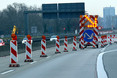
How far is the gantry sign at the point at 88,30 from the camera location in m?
30.8

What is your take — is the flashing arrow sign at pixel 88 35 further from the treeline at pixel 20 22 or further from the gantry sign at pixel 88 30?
the treeline at pixel 20 22

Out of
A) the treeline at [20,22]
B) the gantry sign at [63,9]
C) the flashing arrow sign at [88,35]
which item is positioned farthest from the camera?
the treeline at [20,22]

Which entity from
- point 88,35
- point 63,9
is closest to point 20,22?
point 63,9

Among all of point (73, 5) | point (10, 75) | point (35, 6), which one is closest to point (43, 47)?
point (10, 75)

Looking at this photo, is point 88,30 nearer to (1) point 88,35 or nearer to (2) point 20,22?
(1) point 88,35

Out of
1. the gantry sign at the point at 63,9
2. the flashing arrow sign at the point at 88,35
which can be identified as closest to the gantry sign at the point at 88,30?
the flashing arrow sign at the point at 88,35

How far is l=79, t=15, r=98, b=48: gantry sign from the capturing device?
30.8 metres

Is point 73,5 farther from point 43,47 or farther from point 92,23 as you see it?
point 43,47

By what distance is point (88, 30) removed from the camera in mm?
30844

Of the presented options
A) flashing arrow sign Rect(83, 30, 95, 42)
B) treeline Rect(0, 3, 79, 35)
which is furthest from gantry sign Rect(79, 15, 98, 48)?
treeline Rect(0, 3, 79, 35)

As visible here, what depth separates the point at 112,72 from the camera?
11.4 m

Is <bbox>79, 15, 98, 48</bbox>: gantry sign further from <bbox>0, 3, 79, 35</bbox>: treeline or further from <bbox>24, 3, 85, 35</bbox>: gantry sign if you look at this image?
<bbox>0, 3, 79, 35</bbox>: treeline

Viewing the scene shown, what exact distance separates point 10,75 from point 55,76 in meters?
1.63

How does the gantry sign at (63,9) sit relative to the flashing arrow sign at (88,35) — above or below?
above
